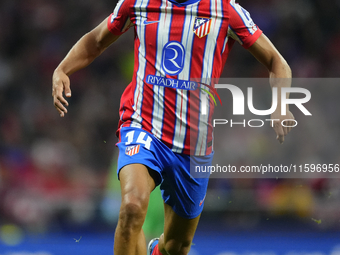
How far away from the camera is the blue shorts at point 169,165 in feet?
9.37

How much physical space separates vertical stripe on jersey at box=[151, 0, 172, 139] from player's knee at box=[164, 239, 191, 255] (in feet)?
3.15

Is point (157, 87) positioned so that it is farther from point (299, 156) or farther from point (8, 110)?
point (8, 110)

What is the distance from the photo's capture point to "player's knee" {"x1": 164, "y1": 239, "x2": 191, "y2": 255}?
3.53 meters

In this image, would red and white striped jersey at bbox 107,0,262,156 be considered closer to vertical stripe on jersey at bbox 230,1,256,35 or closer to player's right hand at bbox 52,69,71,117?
vertical stripe on jersey at bbox 230,1,256,35

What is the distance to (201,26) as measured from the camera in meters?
3.08

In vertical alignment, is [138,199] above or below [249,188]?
above

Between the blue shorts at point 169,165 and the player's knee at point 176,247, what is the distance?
27 cm

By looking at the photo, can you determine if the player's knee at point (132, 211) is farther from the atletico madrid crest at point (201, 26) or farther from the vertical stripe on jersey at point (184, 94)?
Answer: the atletico madrid crest at point (201, 26)

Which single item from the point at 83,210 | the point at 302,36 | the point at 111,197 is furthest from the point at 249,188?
the point at 302,36

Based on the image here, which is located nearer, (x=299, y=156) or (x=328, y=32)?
(x=299, y=156)

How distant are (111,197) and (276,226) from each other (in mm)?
2269

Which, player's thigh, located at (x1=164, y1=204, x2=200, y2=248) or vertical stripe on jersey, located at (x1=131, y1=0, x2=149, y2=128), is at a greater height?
vertical stripe on jersey, located at (x1=131, y1=0, x2=149, y2=128)

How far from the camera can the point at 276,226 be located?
6188 millimetres

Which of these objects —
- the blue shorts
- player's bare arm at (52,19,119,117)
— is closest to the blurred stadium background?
the blue shorts
